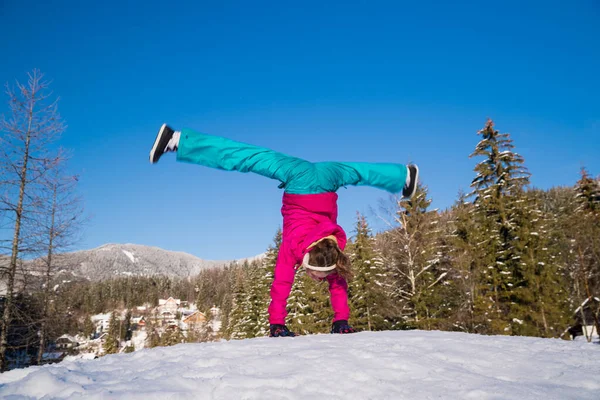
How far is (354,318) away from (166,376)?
21770 mm

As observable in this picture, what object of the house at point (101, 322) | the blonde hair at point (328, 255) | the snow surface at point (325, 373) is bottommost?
the house at point (101, 322)

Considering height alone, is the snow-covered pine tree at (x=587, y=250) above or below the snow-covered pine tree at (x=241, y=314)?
above

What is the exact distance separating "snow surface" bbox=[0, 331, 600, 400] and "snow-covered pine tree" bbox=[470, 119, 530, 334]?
59.9ft

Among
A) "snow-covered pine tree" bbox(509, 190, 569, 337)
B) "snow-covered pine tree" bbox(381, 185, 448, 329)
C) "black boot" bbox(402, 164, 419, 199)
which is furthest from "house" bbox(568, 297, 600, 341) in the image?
"black boot" bbox(402, 164, 419, 199)

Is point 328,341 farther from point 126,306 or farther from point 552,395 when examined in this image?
point 126,306

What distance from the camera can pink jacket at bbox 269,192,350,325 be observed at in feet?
15.3

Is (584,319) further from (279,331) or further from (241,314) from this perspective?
(279,331)

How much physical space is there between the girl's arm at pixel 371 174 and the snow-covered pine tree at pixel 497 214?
1671 centimetres

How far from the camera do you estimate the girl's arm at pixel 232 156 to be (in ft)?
15.1

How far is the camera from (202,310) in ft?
341

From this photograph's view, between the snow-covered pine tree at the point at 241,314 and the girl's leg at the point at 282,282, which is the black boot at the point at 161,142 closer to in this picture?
the girl's leg at the point at 282,282

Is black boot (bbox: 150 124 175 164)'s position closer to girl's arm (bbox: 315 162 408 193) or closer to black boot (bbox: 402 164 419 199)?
girl's arm (bbox: 315 162 408 193)

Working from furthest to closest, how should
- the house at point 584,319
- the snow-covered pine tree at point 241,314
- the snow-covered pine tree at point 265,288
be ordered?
the snow-covered pine tree at point 241,314 < the snow-covered pine tree at point 265,288 < the house at point 584,319

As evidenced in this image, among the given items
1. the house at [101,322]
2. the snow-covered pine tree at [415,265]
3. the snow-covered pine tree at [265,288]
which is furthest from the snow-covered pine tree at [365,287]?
the house at [101,322]
